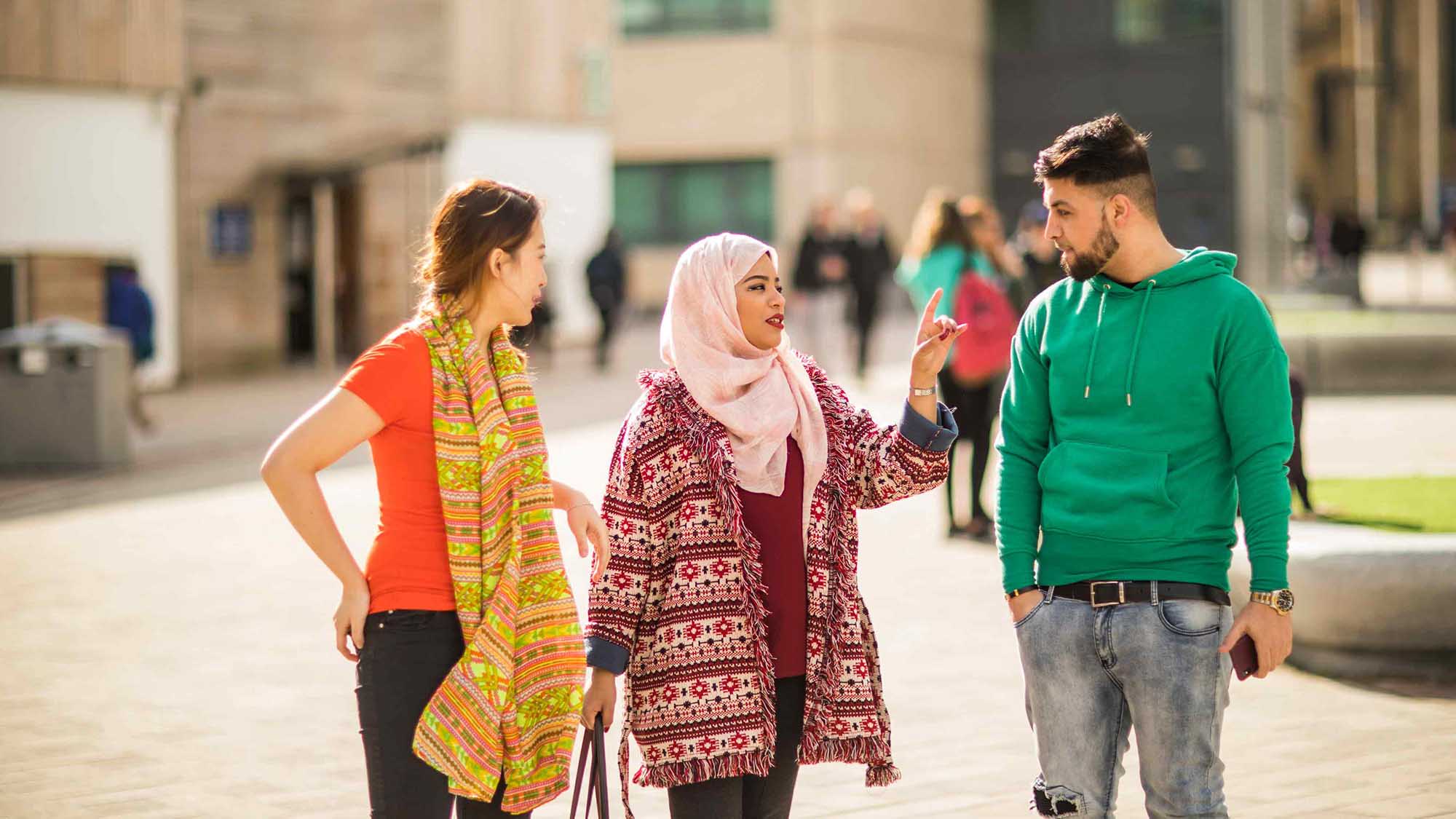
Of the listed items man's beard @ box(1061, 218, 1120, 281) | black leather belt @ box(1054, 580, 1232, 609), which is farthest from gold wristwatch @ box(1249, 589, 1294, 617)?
man's beard @ box(1061, 218, 1120, 281)

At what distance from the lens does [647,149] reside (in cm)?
4409

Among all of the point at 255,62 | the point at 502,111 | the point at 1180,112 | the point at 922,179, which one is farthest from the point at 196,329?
the point at 1180,112

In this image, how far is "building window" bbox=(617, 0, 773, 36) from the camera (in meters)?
43.4

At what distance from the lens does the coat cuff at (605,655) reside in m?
4.13

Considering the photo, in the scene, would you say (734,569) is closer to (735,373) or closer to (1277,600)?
(735,373)

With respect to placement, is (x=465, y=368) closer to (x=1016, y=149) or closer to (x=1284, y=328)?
(x=1284, y=328)

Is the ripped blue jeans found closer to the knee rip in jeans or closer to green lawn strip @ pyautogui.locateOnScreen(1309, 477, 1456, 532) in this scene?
the knee rip in jeans

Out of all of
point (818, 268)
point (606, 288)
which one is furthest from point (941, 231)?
point (606, 288)

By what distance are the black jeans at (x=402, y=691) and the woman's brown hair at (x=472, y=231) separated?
650 mm

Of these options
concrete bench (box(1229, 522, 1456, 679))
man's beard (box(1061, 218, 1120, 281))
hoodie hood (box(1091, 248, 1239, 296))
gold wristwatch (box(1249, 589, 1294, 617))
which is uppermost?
man's beard (box(1061, 218, 1120, 281))

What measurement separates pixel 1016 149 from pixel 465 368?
1742 inches

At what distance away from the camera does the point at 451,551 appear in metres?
3.88

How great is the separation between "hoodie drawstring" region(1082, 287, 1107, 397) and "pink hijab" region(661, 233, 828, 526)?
24.3 inches

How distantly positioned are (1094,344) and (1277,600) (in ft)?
1.98
